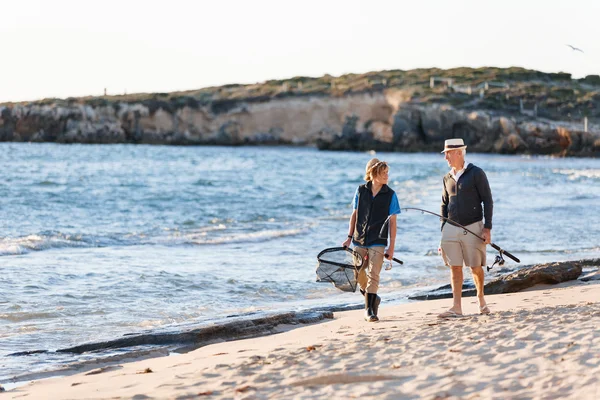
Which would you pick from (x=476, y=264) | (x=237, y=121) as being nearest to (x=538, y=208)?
(x=476, y=264)

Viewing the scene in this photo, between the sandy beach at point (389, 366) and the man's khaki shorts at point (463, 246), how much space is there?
53cm

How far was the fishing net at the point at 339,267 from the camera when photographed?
27.6 ft

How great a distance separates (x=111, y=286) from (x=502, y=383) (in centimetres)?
711

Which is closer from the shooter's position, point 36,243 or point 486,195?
point 486,195

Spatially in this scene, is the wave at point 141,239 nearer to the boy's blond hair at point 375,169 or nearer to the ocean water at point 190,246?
the ocean water at point 190,246

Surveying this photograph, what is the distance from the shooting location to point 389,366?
591cm

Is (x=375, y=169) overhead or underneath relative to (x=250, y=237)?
overhead

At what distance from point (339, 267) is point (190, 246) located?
355 inches

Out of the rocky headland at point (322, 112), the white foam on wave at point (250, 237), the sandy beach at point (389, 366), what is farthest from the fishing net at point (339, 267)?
the rocky headland at point (322, 112)

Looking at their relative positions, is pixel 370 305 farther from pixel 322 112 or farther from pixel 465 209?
pixel 322 112

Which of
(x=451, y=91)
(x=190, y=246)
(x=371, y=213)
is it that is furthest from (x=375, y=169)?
(x=451, y=91)

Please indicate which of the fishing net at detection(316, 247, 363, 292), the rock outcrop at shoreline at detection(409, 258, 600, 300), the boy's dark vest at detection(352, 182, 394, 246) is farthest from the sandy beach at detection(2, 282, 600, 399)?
the rock outcrop at shoreline at detection(409, 258, 600, 300)

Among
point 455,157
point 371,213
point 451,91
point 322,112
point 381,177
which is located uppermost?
point 451,91

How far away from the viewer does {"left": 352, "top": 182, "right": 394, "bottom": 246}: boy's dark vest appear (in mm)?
8094
